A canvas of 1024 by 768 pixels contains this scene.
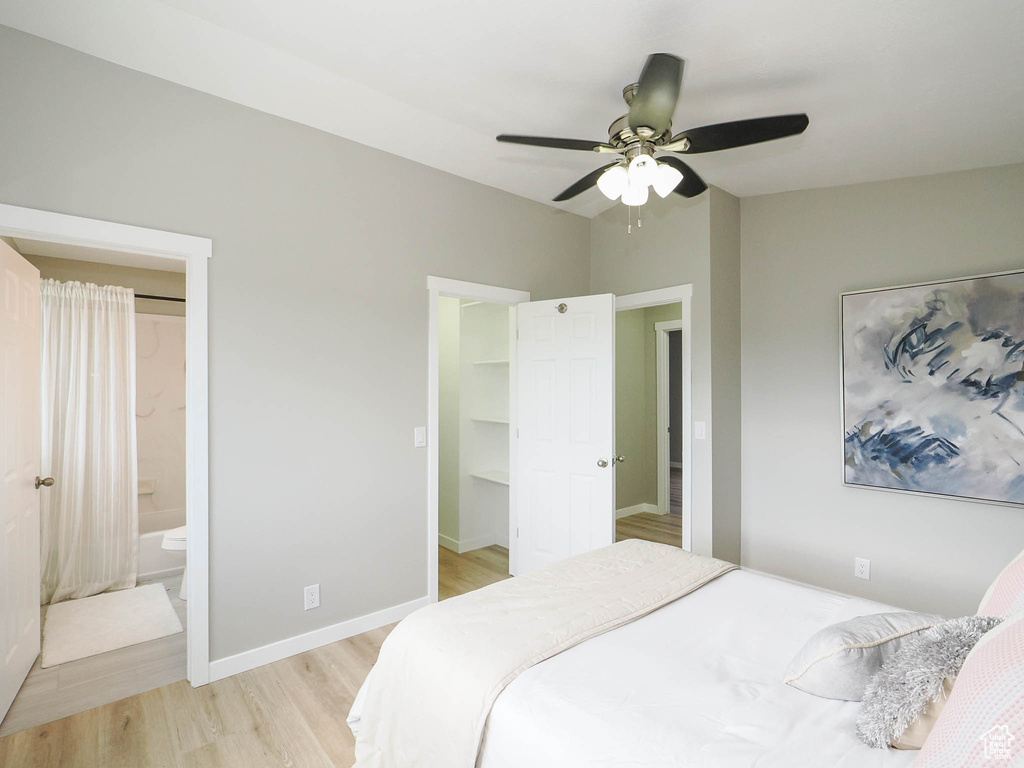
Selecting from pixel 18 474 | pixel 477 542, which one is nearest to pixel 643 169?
pixel 18 474

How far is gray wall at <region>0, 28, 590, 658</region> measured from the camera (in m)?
2.14

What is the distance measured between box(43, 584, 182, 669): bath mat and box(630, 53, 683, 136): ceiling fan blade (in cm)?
352

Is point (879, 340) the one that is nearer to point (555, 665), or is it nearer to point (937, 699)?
point (937, 699)

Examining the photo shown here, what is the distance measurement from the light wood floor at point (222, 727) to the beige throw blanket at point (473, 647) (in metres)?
0.55

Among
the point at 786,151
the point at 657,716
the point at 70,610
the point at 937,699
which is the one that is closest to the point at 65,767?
the point at 70,610

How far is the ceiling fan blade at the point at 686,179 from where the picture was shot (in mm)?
2131

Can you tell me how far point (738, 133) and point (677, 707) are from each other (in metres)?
1.84

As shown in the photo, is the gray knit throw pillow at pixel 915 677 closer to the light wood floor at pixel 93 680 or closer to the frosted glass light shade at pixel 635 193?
the frosted glass light shade at pixel 635 193

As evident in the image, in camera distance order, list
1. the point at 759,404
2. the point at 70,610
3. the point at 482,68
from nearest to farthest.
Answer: the point at 482,68 < the point at 70,610 < the point at 759,404

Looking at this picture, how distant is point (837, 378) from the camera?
3.22 meters

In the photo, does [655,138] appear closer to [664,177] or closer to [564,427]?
[664,177]

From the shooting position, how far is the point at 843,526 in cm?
323

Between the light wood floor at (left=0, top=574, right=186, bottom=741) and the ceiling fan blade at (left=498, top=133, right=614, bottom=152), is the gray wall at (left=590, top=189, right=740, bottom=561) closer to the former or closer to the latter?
the ceiling fan blade at (left=498, top=133, right=614, bottom=152)

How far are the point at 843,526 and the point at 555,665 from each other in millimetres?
2690
